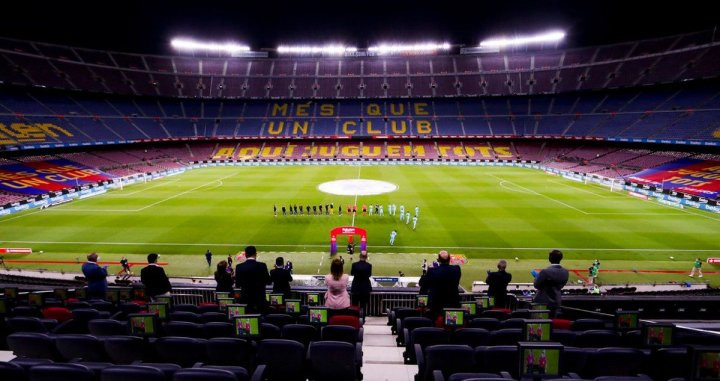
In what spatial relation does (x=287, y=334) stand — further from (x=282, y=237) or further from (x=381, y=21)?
(x=381, y=21)

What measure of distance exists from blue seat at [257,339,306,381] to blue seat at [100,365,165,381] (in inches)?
65.8

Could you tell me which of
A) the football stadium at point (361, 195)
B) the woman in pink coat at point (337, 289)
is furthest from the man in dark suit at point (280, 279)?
the woman in pink coat at point (337, 289)

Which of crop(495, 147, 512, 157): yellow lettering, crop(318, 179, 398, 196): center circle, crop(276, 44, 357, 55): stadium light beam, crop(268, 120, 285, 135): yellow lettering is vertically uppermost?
crop(276, 44, 357, 55): stadium light beam

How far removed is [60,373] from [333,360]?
3312 millimetres

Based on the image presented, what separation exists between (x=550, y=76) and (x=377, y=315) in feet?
237

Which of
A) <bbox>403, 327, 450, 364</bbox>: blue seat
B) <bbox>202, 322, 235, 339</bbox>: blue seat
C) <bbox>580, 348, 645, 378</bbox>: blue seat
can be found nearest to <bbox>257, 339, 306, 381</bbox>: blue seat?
<bbox>202, 322, 235, 339</bbox>: blue seat

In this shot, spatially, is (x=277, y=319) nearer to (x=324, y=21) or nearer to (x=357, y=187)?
(x=357, y=187)

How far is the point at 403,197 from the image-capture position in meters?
35.9

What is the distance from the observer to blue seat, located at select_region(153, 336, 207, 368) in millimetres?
5562

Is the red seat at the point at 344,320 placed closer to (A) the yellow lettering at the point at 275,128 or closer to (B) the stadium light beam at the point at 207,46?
(A) the yellow lettering at the point at 275,128

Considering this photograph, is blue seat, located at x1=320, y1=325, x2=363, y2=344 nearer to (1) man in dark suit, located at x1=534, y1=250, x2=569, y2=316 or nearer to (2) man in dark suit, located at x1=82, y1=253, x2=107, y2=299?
(1) man in dark suit, located at x1=534, y1=250, x2=569, y2=316

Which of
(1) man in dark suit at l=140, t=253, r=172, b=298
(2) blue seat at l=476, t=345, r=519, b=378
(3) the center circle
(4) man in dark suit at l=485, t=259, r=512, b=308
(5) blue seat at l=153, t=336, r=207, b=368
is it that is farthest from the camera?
(3) the center circle

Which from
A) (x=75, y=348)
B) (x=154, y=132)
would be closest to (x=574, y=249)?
(x=75, y=348)

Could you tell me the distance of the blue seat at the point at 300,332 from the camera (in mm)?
6484
